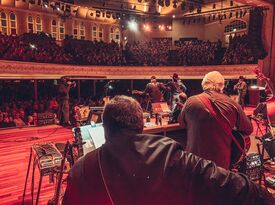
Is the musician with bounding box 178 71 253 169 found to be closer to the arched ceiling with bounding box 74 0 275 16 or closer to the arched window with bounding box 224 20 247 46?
the arched ceiling with bounding box 74 0 275 16

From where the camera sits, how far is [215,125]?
8.36 feet

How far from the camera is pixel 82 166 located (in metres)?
1.10

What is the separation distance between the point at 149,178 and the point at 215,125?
5.60 feet

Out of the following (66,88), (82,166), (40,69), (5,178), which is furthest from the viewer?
(40,69)

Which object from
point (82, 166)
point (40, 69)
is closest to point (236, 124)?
point (82, 166)

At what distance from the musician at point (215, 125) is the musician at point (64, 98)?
743 cm

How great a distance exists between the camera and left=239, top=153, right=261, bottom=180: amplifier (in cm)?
355

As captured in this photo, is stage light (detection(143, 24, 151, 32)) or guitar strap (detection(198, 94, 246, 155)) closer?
guitar strap (detection(198, 94, 246, 155))

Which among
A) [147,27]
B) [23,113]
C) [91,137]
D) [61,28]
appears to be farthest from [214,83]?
[147,27]

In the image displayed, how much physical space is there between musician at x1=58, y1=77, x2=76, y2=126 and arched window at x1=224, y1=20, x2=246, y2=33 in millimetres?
15287

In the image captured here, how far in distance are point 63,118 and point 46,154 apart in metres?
7.05

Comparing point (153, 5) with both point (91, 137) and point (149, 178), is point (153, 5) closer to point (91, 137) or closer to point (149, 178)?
point (91, 137)

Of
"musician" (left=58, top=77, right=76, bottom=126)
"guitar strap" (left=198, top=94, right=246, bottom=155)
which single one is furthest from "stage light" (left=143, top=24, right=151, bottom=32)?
"guitar strap" (left=198, top=94, right=246, bottom=155)

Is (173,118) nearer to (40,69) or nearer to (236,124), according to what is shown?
(236,124)
